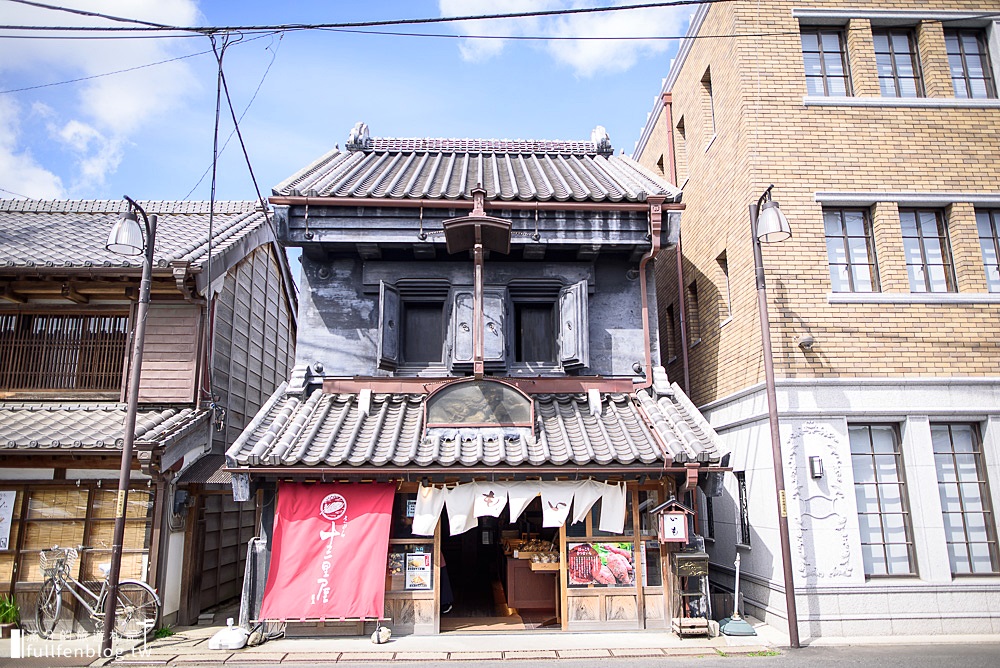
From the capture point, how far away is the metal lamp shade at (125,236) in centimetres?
956

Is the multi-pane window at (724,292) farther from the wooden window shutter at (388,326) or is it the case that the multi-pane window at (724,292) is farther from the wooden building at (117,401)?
the wooden building at (117,401)

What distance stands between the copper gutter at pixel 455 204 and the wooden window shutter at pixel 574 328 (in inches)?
60.1

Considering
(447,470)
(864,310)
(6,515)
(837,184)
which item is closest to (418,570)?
(447,470)

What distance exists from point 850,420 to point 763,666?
176 inches

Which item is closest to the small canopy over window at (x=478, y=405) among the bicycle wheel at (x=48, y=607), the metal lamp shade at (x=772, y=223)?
the metal lamp shade at (x=772, y=223)

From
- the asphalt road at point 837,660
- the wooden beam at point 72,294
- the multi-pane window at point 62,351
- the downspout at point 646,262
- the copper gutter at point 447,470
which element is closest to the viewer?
the asphalt road at point 837,660

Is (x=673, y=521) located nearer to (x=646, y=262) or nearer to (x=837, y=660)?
(x=837, y=660)

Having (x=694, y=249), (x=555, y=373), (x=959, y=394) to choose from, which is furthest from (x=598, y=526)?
(x=694, y=249)

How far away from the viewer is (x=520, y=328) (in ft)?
44.6

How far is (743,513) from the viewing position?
12531 millimetres

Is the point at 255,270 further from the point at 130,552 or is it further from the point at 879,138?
the point at 879,138

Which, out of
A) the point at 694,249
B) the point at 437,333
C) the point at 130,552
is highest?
the point at 694,249

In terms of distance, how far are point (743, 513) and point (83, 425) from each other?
40.8 ft

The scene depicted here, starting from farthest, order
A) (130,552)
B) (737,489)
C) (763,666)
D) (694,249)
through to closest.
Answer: (694,249) < (737,489) < (130,552) < (763,666)
